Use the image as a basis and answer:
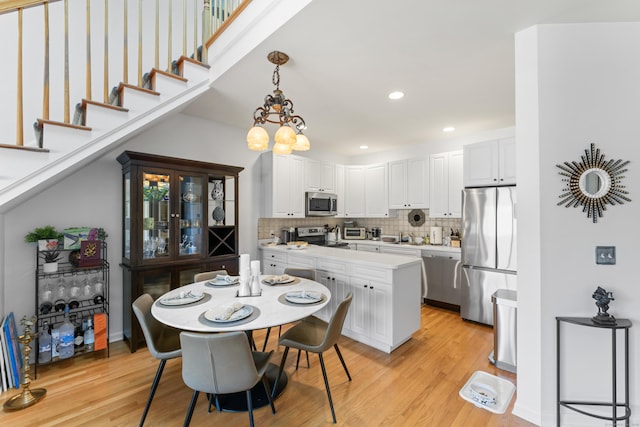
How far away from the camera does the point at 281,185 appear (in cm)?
423

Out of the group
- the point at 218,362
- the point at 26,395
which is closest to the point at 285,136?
the point at 218,362

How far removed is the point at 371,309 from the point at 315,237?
237 centimetres

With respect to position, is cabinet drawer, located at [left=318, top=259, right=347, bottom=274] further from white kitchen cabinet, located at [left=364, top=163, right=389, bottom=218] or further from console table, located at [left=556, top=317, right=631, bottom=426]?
white kitchen cabinet, located at [left=364, top=163, right=389, bottom=218]

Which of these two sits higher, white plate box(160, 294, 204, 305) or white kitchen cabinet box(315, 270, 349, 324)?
white plate box(160, 294, 204, 305)

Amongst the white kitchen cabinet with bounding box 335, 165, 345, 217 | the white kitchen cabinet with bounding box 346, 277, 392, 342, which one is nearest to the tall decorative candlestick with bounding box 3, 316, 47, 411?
the white kitchen cabinet with bounding box 346, 277, 392, 342

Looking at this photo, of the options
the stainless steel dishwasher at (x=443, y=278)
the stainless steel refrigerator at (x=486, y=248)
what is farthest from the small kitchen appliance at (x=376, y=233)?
the stainless steel refrigerator at (x=486, y=248)

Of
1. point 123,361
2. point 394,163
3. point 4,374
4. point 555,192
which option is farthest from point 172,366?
point 394,163

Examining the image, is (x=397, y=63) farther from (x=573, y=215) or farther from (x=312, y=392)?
(x=312, y=392)

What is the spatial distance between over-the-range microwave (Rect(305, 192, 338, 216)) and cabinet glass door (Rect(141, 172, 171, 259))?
7.17 ft

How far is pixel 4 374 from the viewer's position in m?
2.15

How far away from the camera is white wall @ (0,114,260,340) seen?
246 cm

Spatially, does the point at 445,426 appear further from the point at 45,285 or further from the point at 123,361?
the point at 45,285

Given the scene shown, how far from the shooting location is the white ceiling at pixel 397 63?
1.71m

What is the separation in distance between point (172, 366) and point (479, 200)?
389 centimetres
